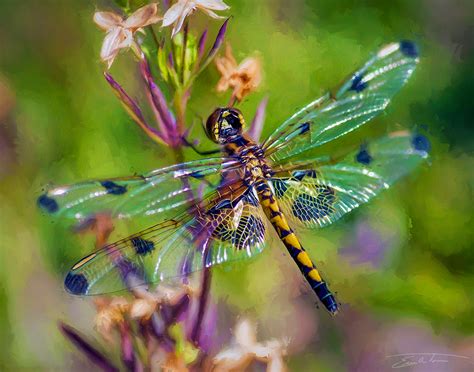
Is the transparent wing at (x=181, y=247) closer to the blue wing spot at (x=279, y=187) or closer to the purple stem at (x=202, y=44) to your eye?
the blue wing spot at (x=279, y=187)

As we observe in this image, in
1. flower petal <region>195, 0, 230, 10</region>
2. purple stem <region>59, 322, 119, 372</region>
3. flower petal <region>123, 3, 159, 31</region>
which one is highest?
flower petal <region>123, 3, 159, 31</region>

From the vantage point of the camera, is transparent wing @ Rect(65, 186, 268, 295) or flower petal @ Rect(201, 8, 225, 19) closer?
transparent wing @ Rect(65, 186, 268, 295)

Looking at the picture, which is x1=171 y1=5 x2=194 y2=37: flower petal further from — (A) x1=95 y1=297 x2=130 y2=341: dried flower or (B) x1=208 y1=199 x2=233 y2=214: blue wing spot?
(A) x1=95 y1=297 x2=130 y2=341: dried flower

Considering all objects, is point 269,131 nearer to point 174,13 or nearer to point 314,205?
point 314,205

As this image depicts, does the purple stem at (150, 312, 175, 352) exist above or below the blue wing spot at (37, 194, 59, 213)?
below

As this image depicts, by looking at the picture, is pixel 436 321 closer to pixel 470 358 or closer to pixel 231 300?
pixel 470 358

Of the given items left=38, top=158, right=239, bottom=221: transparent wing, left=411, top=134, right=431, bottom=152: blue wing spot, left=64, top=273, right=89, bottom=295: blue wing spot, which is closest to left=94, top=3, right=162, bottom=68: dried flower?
left=38, top=158, right=239, bottom=221: transparent wing
